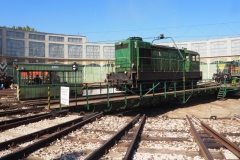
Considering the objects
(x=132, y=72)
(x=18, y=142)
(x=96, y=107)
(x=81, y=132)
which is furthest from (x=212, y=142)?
(x=132, y=72)

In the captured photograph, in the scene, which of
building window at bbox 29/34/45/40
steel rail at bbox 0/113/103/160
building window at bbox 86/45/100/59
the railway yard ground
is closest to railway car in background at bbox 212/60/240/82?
the railway yard ground

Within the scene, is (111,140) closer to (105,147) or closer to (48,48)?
(105,147)

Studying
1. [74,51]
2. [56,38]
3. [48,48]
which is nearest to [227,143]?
[48,48]

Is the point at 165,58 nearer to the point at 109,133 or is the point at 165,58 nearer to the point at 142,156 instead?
the point at 109,133

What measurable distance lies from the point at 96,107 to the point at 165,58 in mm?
9222

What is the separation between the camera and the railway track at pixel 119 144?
199 inches

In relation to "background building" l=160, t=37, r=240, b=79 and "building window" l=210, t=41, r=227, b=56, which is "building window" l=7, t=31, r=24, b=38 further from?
"building window" l=210, t=41, r=227, b=56

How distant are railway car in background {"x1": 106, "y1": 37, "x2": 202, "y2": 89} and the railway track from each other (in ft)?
26.1

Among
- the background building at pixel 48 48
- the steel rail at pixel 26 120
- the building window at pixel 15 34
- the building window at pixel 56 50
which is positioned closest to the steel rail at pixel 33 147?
the steel rail at pixel 26 120

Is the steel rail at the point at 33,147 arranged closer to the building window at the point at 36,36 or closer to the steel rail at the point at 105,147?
the steel rail at the point at 105,147

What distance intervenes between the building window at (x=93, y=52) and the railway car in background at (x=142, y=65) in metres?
42.7

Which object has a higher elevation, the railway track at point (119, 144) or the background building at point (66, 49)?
the background building at point (66, 49)

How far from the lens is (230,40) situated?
2186 inches

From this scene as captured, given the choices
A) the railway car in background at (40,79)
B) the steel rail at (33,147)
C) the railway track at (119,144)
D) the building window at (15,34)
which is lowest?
the railway track at (119,144)
